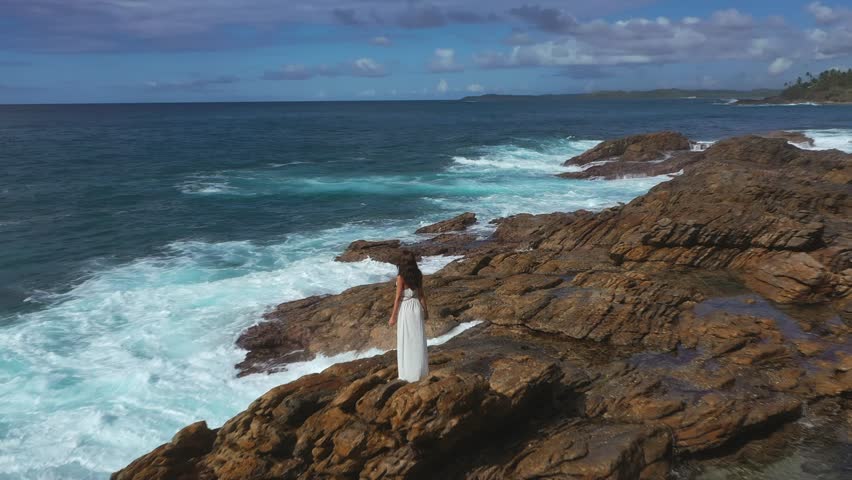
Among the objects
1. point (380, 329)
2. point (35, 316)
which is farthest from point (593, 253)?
point (35, 316)

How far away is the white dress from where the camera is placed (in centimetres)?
966

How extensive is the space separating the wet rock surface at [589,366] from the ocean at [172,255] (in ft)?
8.49

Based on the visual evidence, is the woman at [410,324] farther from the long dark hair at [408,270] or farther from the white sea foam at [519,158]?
the white sea foam at [519,158]

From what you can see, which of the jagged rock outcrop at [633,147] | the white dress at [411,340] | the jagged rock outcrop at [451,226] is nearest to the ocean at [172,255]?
the jagged rock outcrop at [451,226]

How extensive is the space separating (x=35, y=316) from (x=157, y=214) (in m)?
17.6

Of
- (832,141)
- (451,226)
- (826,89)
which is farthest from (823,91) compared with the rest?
(451,226)

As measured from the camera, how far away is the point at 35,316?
2172cm

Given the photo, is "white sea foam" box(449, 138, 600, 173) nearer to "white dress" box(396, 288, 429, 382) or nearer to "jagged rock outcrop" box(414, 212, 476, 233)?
"jagged rock outcrop" box(414, 212, 476, 233)

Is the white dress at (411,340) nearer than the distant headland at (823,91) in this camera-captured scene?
→ Yes

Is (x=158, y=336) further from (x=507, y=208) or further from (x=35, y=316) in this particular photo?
(x=507, y=208)

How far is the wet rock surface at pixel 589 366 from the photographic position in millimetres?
9273

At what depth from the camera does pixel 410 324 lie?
976 cm

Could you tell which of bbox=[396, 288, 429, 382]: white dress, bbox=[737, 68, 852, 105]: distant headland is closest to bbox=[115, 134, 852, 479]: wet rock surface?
bbox=[396, 288, 429, 382]: white dress

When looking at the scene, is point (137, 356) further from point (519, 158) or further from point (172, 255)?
point (519, 158)
